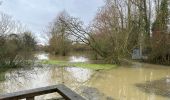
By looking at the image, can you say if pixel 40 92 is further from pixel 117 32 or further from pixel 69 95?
pixel 117 32

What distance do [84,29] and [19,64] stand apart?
22.2 feet

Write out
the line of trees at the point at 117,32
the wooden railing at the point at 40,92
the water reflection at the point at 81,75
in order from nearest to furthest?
the wooden railing at the point at 40,92 < the water reflection at the point at 81,75 < the line of trees at the point at 117,32

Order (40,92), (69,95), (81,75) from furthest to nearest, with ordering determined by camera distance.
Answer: (81,75) → (40,92) → (69,95)

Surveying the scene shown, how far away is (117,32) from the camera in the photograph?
2056 centimetres

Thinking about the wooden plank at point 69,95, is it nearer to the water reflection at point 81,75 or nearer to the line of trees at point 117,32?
the water reflection at point 81,75

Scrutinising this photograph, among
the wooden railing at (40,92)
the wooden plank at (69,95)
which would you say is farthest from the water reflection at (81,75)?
the wooden plank at (69,95)

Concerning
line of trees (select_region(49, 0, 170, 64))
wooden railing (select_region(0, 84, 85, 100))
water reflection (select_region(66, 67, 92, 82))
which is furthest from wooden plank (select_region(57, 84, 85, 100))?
line of trees (select_region(49, 0, 170, 64))

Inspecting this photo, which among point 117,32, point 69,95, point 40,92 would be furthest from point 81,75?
point 69,95

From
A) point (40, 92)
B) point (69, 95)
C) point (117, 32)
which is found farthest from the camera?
point (117, 32)

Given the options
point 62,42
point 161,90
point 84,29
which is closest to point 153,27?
point 84,29

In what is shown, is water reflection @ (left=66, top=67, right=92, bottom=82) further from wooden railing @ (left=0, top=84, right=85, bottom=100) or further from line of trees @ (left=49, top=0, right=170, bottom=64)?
wooden railing @ (left=0, top=84, right=85, bottom=100)

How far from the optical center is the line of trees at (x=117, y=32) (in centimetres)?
2042

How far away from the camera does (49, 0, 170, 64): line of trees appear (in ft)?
67.0

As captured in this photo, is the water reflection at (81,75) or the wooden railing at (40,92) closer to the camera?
the wooden railing at (40,92)
